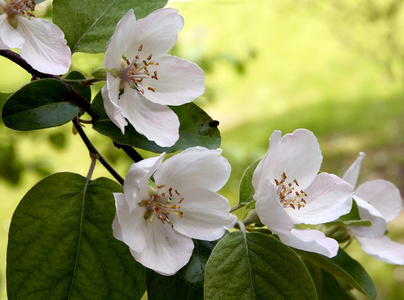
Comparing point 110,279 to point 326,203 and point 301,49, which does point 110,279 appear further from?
point 301,49

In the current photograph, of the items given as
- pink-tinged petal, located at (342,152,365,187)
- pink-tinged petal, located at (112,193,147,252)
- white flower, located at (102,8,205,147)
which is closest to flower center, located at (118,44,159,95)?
white flower, located at (102,8,205,147)

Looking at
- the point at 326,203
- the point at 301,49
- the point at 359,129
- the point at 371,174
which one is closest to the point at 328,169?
the point at 371,174

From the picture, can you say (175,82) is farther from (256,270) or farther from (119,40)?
(256,270)

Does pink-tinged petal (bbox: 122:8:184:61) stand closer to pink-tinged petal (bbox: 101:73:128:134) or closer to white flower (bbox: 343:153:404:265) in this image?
pink-tinged petal (bbox: 101:73:128:134)

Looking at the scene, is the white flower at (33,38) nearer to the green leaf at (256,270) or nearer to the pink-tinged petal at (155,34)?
the pink-tinged petal at (155,34)

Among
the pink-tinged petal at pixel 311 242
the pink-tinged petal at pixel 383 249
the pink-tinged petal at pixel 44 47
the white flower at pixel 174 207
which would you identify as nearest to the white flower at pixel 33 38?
the pink-tinged petal at pixel 44 47
